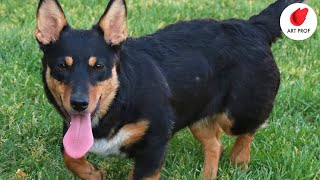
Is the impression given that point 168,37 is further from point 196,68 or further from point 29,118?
point 29,118

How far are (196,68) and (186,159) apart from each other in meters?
0.84

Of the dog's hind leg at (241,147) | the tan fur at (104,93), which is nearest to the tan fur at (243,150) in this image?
the dog's hind leg at (241,147)

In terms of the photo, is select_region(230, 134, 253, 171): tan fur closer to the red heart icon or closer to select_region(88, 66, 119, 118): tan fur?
the red heart icon

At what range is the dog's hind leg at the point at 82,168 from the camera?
461 cm

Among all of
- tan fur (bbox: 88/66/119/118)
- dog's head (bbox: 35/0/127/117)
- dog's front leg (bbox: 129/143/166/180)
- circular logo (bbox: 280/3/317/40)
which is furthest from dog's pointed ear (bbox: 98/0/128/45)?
circular logo (bbox: 280/3/317/40)

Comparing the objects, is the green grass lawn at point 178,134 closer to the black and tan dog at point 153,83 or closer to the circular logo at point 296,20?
the black and tan dog at point 153,83

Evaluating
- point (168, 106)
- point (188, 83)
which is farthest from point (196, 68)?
point (168, 106)

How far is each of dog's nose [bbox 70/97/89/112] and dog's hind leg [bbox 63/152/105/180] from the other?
72 centimetres

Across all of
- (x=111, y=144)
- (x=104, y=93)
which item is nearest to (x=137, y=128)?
(x=111, y=144)

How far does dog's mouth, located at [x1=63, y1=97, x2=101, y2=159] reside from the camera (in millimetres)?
4137

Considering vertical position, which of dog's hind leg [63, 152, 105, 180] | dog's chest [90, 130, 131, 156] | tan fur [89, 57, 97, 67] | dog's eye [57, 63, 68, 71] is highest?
tan fur [89, 57, 97, 67]

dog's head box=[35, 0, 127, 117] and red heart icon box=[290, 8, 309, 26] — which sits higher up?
dog's head box=[35, 0, 127, 117]

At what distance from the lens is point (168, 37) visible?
15.7 ft

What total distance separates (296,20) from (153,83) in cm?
134
